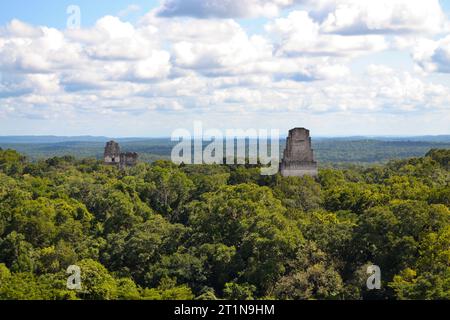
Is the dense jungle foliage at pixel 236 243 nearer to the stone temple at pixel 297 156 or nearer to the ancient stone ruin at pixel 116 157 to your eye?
the stone temple at pixel 297 156

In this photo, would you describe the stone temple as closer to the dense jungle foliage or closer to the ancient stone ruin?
the dense jungle foliage

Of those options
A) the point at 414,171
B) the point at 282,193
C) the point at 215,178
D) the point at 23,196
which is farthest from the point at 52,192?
the point at 414,171

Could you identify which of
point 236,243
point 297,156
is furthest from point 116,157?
point 236,243

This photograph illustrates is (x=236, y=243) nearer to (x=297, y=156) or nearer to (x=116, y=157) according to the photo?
(x=297, y=156)

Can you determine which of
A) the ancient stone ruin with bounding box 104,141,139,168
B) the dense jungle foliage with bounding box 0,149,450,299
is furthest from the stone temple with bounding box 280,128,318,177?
the ancient stone ruin with bounding box 104,141,139,168

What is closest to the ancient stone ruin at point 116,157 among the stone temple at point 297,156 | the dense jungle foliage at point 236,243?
the dense jungle foliage at point 236,243
